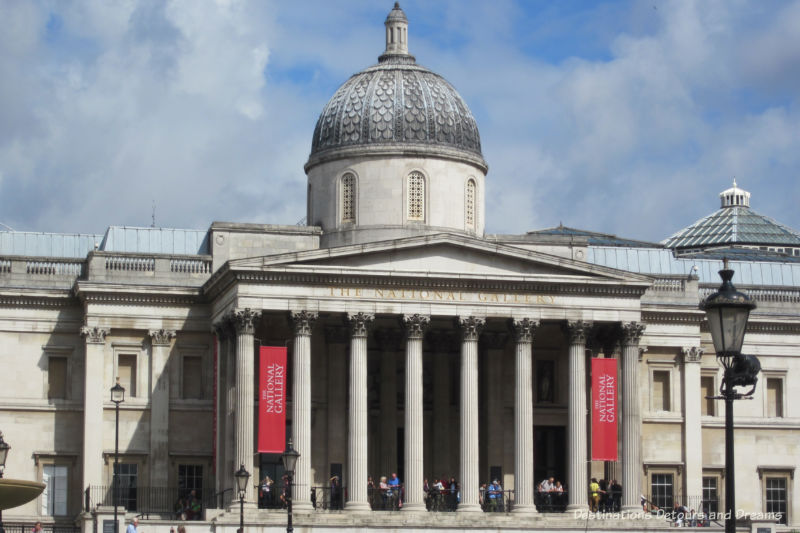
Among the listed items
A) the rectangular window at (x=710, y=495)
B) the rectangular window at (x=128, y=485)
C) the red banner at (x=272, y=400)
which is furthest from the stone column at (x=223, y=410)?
the rectangular window at (x=710, y=495)

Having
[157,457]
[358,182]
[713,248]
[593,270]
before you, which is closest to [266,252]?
[358,182]

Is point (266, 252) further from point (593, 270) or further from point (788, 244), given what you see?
point (788, 244)

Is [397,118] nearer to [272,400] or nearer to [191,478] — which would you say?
[272,400]

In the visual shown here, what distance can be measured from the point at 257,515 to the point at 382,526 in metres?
4.40

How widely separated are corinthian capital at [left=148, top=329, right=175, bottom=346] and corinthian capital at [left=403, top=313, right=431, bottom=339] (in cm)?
1047

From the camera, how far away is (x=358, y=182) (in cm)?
6531

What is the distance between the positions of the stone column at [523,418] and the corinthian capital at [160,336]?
1400 centimetres

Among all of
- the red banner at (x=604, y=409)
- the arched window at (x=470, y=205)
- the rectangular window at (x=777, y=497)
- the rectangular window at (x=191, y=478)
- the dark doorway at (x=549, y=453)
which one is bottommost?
the rectangular window at (x=777, y=497)

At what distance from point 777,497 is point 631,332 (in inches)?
537

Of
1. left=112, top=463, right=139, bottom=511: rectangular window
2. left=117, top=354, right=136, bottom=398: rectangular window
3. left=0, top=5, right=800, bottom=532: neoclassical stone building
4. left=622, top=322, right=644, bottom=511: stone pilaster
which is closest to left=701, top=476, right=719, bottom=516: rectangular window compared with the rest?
left=0, top=5, right=800, bottom=532: neoclassical stone building

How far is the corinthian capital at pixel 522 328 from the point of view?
197 ft

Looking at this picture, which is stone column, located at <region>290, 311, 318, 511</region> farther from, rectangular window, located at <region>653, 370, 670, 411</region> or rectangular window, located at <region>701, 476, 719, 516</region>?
rectangular window, located at <region>701, 476, 719, 516</region>

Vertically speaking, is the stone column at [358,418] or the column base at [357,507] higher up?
the stone column at [358,418]

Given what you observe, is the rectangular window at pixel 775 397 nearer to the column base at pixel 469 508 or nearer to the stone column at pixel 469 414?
the stone column at pixel 469 414
